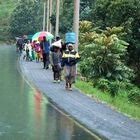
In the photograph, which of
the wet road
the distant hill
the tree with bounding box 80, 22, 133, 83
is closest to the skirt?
the wet road

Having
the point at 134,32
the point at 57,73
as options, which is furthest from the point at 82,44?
the point at 57,73

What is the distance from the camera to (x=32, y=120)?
12.7 metres

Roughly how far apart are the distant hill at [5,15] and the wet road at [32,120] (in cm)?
10327

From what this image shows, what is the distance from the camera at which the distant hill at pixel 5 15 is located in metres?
122

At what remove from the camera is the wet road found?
35.4 feet

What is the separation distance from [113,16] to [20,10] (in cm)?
7836

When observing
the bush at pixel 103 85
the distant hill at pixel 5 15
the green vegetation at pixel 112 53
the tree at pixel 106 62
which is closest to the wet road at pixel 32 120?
the green vegetation at pixel 112 53

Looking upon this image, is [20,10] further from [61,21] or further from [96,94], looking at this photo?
[96,94]

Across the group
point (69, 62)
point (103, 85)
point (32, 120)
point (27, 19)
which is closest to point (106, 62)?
point (103, 85)

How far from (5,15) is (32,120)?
131 meters

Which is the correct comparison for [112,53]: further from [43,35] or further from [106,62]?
[43,35]

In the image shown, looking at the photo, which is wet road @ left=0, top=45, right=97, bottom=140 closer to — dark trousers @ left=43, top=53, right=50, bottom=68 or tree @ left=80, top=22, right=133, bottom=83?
tree @ left=80, top=22, right=133, bottom=83

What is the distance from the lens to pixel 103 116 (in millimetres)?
13672

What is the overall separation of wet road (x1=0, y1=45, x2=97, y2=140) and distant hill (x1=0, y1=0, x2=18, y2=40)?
103269 mm
